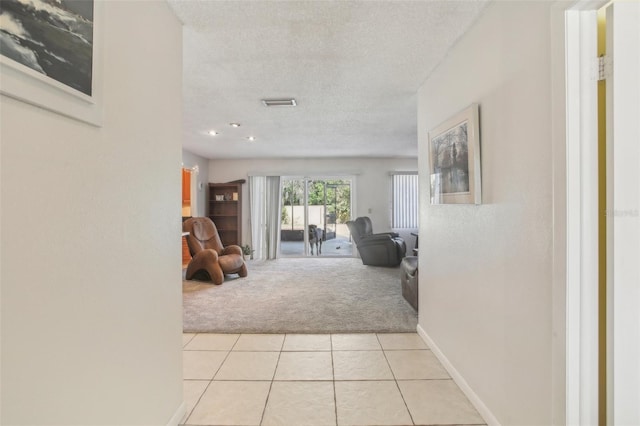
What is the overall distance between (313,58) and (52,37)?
1584 millimetres

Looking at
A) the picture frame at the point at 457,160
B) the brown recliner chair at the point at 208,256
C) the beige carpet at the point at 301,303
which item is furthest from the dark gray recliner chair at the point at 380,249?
the picture frame at the point at 457,160

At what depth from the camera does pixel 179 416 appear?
1615 mm

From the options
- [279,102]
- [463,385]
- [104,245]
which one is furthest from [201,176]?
[463,385]

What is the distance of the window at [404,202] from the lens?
682 centimetres

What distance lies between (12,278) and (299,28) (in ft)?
5.73

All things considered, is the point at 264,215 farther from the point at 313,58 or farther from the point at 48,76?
the point at 48,76

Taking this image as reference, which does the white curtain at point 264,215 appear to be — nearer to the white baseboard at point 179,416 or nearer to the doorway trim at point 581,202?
the white baseboard at point 179,416

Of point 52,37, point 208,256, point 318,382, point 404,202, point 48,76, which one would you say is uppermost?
point 52,37

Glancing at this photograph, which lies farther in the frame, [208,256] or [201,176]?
[201,176]

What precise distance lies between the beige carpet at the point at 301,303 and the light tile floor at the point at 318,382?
0.20 m

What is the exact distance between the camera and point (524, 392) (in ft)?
4.29

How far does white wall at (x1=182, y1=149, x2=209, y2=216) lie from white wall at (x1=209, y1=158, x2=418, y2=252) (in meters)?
0.34

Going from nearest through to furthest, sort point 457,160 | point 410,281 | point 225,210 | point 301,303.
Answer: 1. point 457,160
2. point 410,281
3. point 301,303
4. point 225,210

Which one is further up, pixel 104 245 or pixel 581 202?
pixel 581 202
